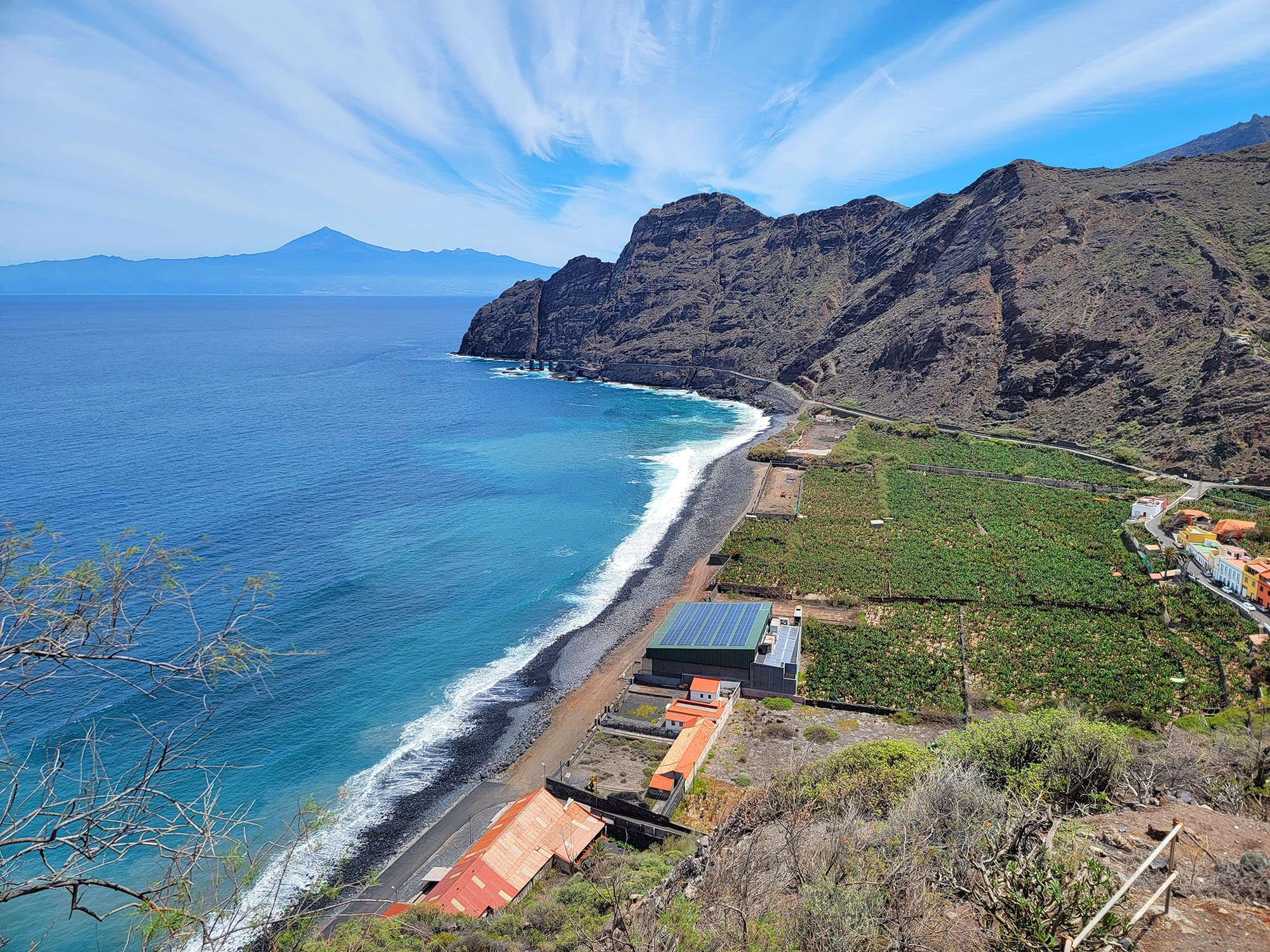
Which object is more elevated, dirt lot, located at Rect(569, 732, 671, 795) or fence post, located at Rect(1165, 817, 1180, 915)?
fence post, located at Rect(1165, 817, 1180, 915)

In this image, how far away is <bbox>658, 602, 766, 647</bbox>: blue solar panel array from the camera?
33531 millimetres

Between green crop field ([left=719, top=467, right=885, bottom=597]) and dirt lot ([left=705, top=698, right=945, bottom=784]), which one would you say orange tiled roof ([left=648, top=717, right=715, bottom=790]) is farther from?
green crop field ([left=719, top=467, right=885, bottom=597])

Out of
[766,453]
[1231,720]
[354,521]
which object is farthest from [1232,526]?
[354,521]

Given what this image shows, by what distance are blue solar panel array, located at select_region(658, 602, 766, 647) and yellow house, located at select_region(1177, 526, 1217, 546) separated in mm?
29488

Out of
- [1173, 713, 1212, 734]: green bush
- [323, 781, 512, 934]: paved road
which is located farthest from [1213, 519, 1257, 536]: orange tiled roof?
[323, 781, 512, 934]: paved road

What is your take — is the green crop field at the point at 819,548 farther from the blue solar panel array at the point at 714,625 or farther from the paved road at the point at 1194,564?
the paved road at the point at 1194,564

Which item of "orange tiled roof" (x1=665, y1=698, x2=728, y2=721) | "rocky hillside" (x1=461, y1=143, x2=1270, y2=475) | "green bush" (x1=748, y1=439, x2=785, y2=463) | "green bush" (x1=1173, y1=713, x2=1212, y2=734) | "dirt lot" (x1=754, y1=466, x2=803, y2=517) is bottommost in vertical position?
"orange tiled roof" (x1=665, y1=698, x2=728, y2=721)

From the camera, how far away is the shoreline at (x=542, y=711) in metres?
26.0

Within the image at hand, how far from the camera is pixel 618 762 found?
91.0 feet

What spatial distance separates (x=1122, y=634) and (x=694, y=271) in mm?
131607

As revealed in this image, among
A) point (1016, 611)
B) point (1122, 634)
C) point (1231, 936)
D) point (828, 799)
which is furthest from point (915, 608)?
point (1231, 936)

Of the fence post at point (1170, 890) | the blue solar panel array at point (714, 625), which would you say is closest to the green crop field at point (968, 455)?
the blue solar panel array at point (714, 625)

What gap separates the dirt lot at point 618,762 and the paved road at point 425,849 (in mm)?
3469

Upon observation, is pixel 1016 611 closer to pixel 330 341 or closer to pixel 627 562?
pixel 627 562
